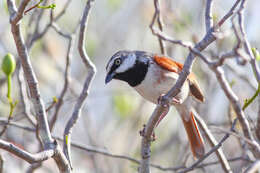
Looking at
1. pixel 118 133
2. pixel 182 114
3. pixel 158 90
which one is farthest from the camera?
pixel 118 133

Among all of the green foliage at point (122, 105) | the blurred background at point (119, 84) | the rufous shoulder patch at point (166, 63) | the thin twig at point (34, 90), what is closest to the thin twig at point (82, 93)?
the thin twig at point (34, 90)

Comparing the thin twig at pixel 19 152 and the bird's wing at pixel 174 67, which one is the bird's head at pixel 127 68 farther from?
the thin twig at pixel 19 152

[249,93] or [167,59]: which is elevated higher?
[167,59]

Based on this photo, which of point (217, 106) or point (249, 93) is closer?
point (249, 93)

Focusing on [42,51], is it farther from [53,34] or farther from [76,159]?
[76,159]

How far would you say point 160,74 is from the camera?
402 centimetres

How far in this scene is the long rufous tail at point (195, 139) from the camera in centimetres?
438

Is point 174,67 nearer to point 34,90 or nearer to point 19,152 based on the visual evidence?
point 34,90

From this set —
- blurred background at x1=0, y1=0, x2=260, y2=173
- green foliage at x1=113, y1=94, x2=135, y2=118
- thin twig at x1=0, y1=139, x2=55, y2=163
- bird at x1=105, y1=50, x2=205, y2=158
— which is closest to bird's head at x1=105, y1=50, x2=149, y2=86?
bird at x1=105, y1=50, x2=205, y2=158

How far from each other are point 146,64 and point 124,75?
0.23 m

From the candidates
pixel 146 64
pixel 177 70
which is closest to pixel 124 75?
pixel 146 64

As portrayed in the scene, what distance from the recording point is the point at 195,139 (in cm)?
441

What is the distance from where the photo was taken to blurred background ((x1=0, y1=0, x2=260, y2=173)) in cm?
577

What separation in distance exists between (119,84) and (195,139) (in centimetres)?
292
